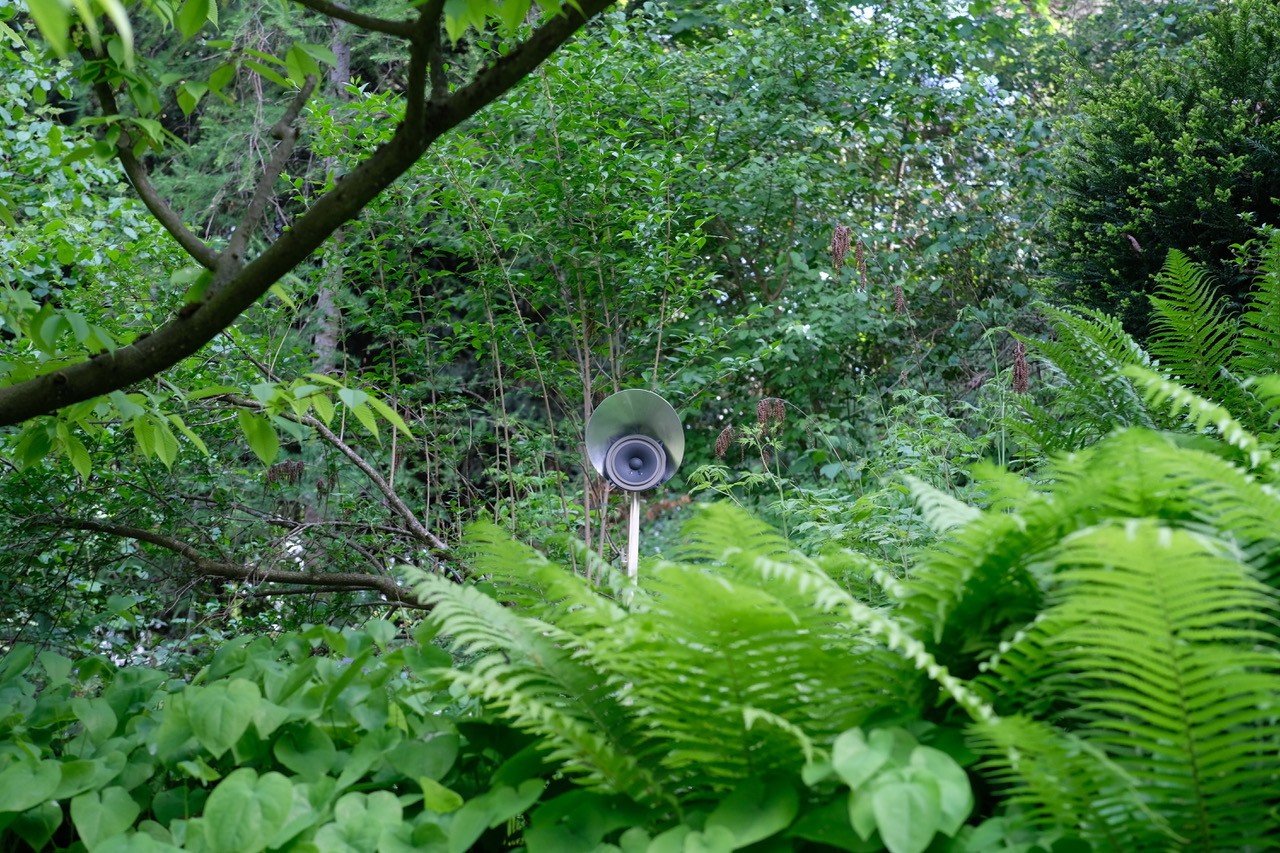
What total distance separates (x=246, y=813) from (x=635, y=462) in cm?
258

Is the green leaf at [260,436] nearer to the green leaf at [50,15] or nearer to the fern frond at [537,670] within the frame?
the fern frond at [537,670]

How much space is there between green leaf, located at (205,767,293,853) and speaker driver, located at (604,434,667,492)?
2.49 m

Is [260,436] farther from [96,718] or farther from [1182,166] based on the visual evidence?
[1182,166]

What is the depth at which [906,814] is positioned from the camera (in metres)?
1.04

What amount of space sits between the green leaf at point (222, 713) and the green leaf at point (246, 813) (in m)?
0.14

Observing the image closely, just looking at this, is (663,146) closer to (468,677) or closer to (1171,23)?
(1171,23)

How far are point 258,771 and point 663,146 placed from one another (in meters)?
4.23

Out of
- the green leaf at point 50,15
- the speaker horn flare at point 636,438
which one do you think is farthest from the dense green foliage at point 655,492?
the speaker horn flare at point 636,438

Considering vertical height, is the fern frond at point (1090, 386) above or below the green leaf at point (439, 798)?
above

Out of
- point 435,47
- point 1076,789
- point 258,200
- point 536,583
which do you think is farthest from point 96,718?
point 1076,789

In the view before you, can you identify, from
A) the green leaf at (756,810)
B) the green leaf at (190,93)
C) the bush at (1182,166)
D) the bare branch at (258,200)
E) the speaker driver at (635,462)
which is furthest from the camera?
the bush at (1182,166)

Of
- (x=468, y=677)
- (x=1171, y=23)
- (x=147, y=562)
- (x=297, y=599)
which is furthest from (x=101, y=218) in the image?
(x=1171, y=23)

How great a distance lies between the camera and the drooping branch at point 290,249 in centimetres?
176

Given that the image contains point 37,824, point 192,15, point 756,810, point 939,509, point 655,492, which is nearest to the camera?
point 756,810
